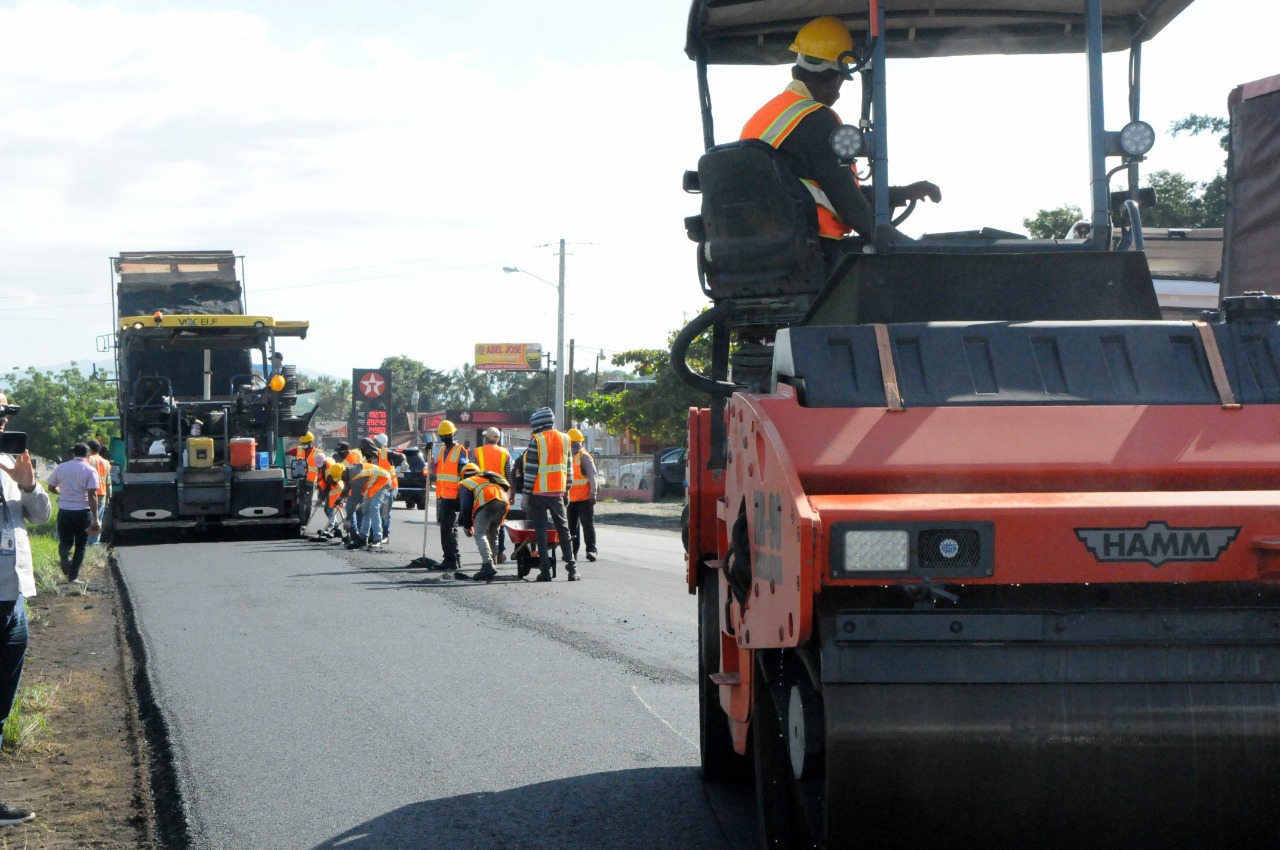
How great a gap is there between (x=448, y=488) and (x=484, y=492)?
36.8 inches

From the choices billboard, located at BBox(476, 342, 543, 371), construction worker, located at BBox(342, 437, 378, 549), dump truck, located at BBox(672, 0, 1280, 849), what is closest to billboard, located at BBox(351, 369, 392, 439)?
billboard, located at BBox(476, 342, 543, 371)

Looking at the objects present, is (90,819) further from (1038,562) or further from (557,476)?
(557,476)

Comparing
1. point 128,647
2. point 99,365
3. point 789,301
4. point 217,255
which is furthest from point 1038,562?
point 217,255

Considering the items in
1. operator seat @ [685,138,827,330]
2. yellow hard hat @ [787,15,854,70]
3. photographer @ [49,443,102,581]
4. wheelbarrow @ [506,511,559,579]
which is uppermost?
yellow hard hat @ [787,15,854,70]

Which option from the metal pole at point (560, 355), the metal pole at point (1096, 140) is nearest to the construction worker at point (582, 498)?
the metal pole at point (1096, 140)

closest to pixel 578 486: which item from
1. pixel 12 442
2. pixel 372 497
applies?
pixel 372 497

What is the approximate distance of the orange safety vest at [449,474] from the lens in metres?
17.0

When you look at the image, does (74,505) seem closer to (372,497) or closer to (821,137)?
(372,497)

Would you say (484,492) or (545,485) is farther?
(484,492)

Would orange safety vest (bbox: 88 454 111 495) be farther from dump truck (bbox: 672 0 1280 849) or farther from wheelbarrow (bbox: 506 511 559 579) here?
dump truck (bbox: 672 0 1280 849)

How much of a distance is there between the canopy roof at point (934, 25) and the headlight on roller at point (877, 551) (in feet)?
9.89

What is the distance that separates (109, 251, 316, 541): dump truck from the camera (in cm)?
2181

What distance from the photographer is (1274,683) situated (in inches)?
122

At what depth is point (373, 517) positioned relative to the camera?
20.7m
